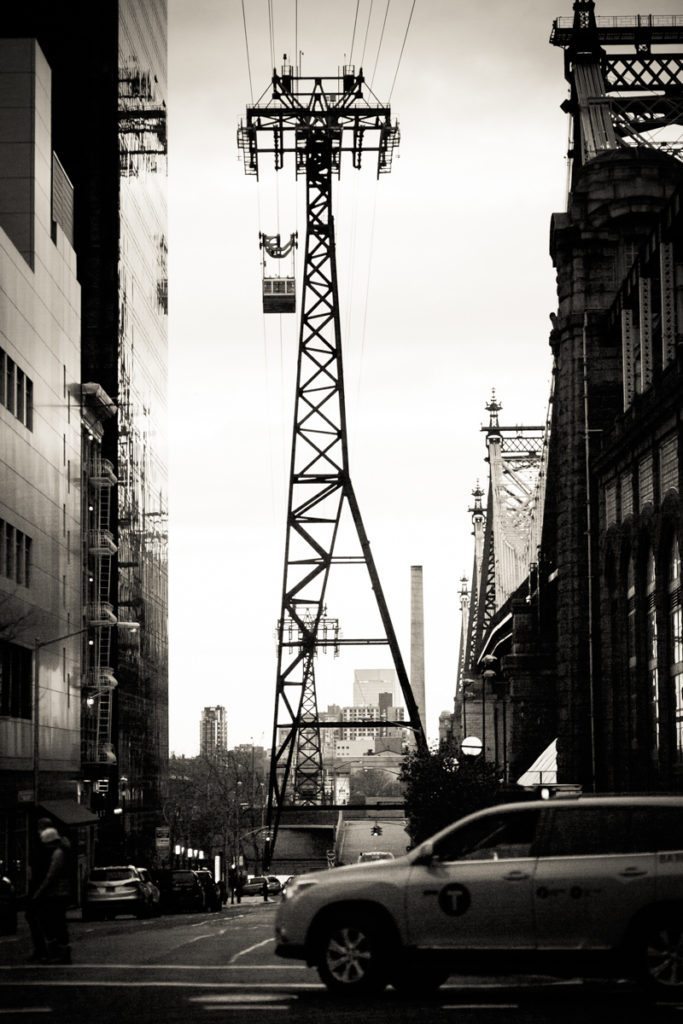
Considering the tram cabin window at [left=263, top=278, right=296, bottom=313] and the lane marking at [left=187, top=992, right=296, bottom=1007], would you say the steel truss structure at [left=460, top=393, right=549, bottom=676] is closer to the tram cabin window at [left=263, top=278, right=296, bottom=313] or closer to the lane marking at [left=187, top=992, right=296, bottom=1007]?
the tram cabin window at [left=263, top=278, right=296, bottom=313]

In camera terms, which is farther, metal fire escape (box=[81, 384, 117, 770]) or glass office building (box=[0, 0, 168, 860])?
glass office building (box=[0, 0, 168, 860])

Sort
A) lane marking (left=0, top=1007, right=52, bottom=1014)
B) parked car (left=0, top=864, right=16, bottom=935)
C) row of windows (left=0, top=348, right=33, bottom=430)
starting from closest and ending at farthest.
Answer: lane marking (left=0, top=1007, right=52, bottom=1014), parked car (left=0, top=864, right=16, bottom=935), row of windows (left=0, top=348, right=33, bottom=430)

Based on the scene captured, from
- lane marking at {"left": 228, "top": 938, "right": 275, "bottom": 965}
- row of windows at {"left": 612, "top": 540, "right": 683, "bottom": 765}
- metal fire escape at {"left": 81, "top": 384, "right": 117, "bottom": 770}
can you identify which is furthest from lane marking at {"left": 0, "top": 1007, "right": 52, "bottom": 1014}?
metal fire escape at {"left": 81, "top": 384, "right": 117, "bottom": 770}

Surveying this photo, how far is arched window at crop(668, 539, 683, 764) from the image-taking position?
40.2 m

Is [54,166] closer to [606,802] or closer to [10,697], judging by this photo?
[10,697]

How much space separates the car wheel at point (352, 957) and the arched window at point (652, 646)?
28.1 meters

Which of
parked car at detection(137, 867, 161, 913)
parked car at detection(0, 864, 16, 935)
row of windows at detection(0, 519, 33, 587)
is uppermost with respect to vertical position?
row of windows at detection(0, 519, 33, 587)

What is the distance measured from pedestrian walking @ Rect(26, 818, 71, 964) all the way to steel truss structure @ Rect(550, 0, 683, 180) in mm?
39339

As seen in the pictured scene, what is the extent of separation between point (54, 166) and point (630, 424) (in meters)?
38.2

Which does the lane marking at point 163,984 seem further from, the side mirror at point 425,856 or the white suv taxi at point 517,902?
the side mirror at point 425,856

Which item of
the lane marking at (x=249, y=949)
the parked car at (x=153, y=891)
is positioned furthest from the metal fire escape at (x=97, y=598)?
the lane marking at (x=249, y=949)

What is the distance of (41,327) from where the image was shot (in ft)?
214

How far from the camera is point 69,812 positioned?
63.8 m

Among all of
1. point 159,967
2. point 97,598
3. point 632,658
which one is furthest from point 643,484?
point 97,598
